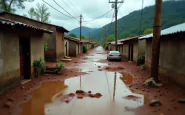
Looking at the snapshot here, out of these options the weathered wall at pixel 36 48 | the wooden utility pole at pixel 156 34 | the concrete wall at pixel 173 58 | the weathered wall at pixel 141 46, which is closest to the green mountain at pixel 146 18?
the weathered wall at pixel 141 46

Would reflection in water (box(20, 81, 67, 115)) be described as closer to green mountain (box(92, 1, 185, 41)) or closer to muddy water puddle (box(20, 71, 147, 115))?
muddy water puddle (box(20, 71, 147, 115))

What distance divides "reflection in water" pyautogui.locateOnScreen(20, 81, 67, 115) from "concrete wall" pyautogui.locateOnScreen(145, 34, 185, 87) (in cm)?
537

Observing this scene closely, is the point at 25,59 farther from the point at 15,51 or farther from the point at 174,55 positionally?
the point at 174,55

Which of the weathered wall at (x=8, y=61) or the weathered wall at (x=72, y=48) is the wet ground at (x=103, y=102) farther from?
the weathered wall at (x=72, y=48)

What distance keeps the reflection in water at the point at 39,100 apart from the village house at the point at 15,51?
49.4 inches

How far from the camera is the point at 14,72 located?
7.24 m

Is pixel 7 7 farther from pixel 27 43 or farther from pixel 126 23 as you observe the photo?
pixel 126 23

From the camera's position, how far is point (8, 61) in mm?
6680

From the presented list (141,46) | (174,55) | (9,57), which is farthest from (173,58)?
(141,46)

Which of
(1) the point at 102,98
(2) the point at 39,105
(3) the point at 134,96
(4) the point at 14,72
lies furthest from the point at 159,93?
(4) the point at 14,72

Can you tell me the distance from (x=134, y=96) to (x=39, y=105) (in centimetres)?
372

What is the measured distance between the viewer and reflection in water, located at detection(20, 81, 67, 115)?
16.3 feet

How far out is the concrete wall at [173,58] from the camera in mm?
6633

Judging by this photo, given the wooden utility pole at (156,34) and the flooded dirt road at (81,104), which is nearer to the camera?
the flooded dirt road at (81,104)
